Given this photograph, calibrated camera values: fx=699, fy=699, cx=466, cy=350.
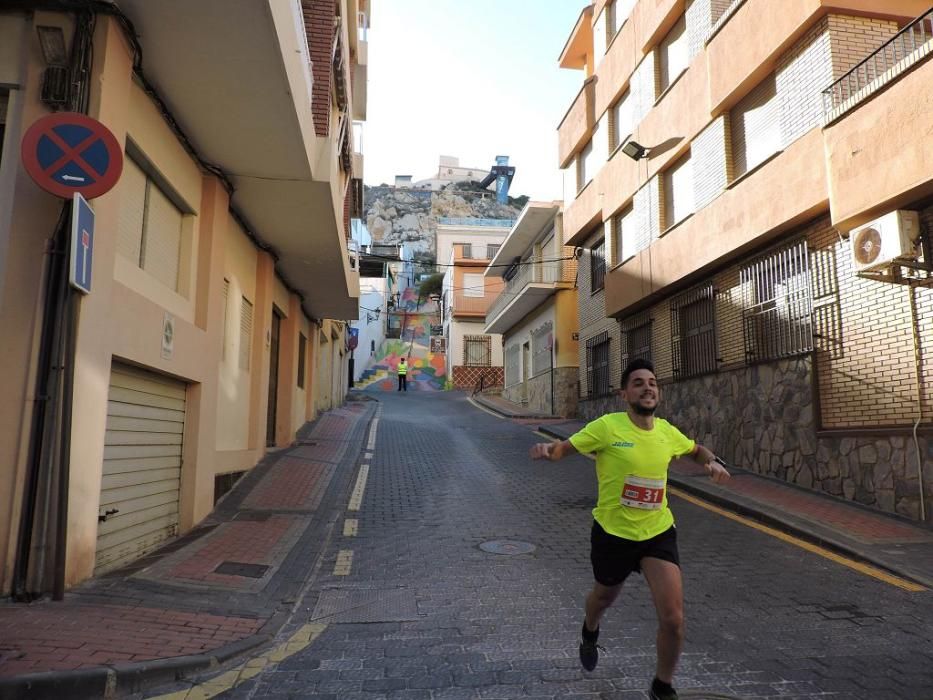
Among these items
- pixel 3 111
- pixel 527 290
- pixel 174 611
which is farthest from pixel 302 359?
pixel 174 611

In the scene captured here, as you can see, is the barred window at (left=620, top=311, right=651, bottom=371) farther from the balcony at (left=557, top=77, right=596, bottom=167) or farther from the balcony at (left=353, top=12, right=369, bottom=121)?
the balcony at (left=353, top=12, right=369, bottom=121)

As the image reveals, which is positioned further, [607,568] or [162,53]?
[162,53]

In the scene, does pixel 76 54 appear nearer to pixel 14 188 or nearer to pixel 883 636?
pixel 14 188

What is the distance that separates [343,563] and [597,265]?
1595 centimetres

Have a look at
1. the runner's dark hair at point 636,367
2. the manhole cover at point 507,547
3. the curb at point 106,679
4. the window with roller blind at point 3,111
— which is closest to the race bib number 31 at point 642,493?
the runner's dark hair at point 636,367

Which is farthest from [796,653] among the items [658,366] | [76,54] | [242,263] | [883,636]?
[658,366]

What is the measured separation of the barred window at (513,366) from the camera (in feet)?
104

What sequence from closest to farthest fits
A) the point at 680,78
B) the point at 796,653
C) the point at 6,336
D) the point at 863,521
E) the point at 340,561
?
the point at 796,653 → the point at 6,336 → the point at 340,561 → the point at 863,521 → the point at 680,78

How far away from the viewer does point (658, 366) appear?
16.1 meters

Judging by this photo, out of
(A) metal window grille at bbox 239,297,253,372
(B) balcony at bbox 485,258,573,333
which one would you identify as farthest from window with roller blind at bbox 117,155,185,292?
(B) balcony at bbox 485,258,573,333

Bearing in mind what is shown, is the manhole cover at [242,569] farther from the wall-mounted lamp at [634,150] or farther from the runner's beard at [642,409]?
the wall-mounted lamp at [634,150]

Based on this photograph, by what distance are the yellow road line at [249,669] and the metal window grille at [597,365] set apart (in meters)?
15.8

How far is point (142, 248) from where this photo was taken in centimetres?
701

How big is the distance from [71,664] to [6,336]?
250 centimetres
